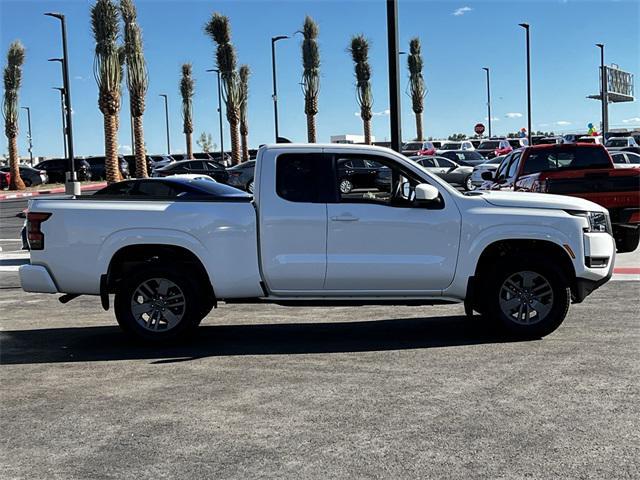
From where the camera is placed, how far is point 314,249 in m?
7.86

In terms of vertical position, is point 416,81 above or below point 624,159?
above

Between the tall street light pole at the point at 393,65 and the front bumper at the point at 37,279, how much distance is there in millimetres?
5967

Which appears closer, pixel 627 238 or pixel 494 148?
pixel 627 238

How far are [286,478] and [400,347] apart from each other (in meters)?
3.45

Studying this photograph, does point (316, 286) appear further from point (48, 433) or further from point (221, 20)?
point (221, 20)

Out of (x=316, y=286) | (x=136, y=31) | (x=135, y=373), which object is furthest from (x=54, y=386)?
(x=136, y=31)

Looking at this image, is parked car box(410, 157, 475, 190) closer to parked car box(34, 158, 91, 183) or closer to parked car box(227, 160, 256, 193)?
parked car box(227, 160, 256, 193)

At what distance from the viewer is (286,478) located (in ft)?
14.6

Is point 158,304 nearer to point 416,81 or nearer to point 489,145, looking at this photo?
point 489,145

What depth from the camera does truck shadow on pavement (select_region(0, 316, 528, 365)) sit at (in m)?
7.69

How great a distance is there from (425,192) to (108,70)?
34.5m

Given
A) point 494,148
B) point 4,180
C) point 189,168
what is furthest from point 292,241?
point 4,180

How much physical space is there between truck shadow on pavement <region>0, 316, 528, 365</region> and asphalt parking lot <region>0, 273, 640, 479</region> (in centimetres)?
2

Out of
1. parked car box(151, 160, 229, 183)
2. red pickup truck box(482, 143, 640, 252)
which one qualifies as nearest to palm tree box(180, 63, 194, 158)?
parked car box(151, 160, 229, 183)
